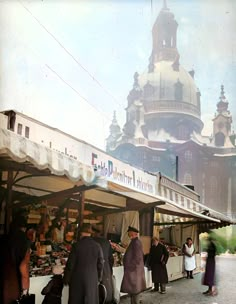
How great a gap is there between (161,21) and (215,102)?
0.64 metres

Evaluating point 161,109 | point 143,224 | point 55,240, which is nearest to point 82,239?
point 55,240

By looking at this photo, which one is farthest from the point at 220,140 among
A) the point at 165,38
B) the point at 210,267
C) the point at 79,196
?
the point at 79,196

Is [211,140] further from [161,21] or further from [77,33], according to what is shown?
[77,33]

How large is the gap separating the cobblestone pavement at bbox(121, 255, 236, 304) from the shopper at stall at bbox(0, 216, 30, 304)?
2.87ft

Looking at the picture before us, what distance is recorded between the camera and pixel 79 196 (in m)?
2.96

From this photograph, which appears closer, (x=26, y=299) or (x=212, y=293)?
(x=26, y=299)

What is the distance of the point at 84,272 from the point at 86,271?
0.04ft

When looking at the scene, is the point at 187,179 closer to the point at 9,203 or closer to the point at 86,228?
the point at 86,228

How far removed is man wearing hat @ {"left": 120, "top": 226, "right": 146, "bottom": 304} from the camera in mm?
3129

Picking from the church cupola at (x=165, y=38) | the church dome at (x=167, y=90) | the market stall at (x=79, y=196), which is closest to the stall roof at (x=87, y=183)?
the market stall at (x=79, y=196)

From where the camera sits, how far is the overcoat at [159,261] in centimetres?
330

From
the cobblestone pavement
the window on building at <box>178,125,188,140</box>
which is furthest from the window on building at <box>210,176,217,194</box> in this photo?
the cobblestone pavement

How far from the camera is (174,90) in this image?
9.96 feet

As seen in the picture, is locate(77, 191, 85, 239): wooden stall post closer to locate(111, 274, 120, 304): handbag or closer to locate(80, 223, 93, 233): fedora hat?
locate(80, 223, 93, 233): fedora hat
